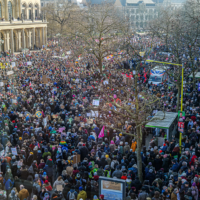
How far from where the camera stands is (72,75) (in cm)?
3219

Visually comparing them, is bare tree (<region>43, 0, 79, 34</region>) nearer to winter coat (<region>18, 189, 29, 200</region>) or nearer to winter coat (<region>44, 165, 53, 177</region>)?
winter coat (<region>44, 165, 53, 177</region>)

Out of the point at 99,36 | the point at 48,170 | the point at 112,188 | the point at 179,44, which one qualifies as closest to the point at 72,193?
the point at 112,188

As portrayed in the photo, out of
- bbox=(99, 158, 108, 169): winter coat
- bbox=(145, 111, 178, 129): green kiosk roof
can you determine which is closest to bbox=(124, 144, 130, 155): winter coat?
bbox=(99, 158, 108, 169): winter coat

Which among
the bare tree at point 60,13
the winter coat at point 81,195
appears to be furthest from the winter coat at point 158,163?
the bare tree at point 60,13

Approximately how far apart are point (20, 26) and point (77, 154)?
50298 mm

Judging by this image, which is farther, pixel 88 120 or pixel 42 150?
pixel 88 120

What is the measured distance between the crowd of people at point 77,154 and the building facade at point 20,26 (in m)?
33.5

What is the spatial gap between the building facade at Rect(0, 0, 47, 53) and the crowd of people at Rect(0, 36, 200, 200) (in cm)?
3345

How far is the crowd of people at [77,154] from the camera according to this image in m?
10.6

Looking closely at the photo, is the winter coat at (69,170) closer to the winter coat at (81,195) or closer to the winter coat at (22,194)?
the winter coat at (81,195)

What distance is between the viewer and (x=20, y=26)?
192 feet

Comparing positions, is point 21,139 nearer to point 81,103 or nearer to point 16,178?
point 16,178

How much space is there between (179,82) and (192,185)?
1203 cm

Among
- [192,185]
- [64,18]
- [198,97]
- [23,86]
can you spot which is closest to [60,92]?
[23,86]
